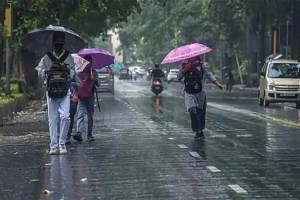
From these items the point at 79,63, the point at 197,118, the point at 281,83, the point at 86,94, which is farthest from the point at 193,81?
the point at 281,83

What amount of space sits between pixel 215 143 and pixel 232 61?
54.2 m

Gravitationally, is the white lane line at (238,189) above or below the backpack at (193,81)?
below

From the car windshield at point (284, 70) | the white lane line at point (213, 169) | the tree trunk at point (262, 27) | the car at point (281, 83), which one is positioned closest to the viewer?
the white lane line at point (213, 169)

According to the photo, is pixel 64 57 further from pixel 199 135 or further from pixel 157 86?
pixel 157 86

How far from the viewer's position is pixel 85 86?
49.0 ft

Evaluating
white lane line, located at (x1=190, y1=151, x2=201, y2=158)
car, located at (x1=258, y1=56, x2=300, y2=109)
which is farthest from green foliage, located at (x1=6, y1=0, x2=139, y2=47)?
white lane line, located at (x1=190, y1=151, x2=201, y2=158)

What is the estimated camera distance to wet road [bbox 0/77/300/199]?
362 inches

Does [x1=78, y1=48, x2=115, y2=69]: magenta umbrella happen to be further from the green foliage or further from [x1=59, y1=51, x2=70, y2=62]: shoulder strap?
the green foliage

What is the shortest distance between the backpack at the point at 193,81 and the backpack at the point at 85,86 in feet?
6.63

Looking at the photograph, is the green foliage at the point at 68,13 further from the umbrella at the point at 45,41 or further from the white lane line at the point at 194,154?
the white lane line at the point at 194,154

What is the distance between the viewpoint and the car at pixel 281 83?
1155 inches

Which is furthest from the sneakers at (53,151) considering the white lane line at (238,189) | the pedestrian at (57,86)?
the white lane line at (238,189)

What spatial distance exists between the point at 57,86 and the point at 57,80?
10 centimetres

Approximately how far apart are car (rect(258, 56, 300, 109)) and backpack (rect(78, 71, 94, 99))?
15536 mm
